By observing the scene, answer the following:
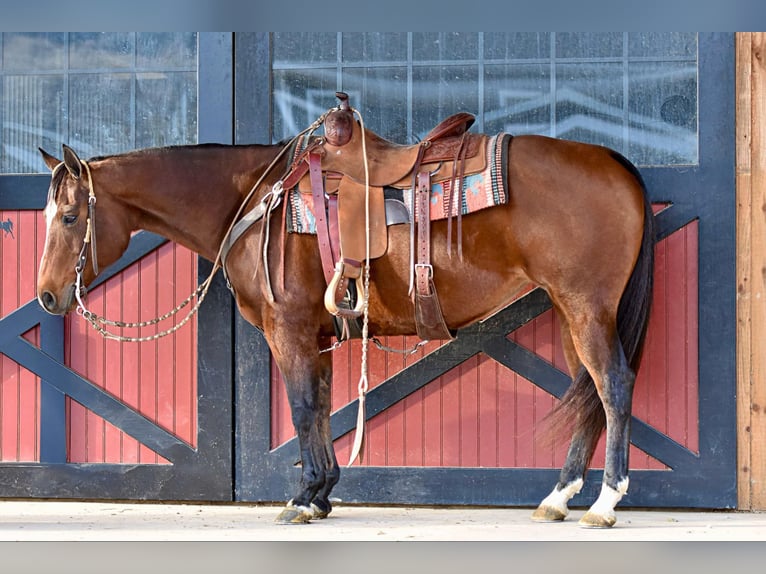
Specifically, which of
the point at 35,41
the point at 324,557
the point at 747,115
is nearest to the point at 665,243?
the point at 747,115

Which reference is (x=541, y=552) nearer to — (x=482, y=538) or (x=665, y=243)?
(x=482, y=538)

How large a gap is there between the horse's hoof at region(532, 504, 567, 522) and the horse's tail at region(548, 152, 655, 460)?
40 centimetres

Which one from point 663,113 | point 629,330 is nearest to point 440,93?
point 663,113

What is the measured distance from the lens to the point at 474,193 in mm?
4262

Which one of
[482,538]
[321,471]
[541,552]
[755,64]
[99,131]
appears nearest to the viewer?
[541,552]

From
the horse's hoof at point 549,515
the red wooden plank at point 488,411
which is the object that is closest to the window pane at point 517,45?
the red wooden plank at point 488,411

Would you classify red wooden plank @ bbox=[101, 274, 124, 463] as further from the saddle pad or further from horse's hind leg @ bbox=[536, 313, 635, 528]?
horse's hind leg @ bbox=[536, 313, 635, 528]

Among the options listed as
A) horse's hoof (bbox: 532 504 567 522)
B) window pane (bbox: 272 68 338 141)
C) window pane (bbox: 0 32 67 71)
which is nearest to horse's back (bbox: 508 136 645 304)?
horse's hoof (bbox: 532 504 567 522)

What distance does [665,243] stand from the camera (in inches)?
190

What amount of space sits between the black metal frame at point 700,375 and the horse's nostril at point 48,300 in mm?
1414

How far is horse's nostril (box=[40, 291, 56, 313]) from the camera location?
4.45 metres

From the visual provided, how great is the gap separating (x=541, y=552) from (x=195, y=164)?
2414 mm

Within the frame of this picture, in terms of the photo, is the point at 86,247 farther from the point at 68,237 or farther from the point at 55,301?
the point at 55,301

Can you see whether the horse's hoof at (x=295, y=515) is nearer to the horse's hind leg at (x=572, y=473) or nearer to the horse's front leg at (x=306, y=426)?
the horse's front leg at (x=306, y=426)
